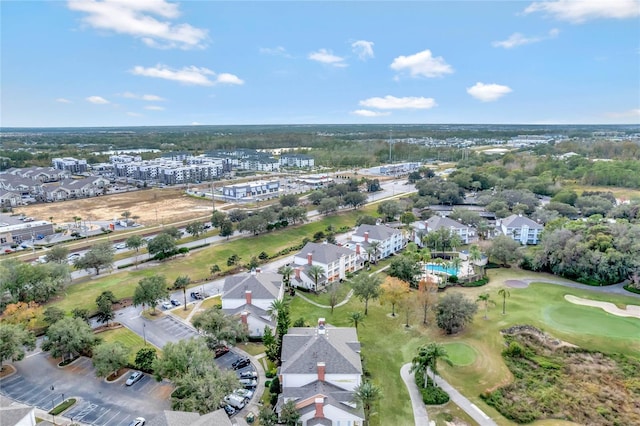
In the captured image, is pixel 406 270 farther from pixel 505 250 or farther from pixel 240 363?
pixel 240 363

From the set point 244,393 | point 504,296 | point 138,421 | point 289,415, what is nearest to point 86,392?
point 138,421

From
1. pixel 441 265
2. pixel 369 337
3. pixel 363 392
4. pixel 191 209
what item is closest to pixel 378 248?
pixel 441 265

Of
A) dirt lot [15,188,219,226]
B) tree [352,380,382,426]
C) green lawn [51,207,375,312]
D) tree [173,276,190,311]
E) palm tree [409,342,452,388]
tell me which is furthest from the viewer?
dirt lot [15,188,219,226]

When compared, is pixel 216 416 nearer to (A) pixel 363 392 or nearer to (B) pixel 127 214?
(A) pixel 363 392

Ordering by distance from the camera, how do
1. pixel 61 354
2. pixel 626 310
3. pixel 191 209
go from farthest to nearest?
pixel 191 209, pixel 626 310, pixel 61 354

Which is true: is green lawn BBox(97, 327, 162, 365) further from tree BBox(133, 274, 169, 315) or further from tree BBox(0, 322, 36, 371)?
tree BBox(0, 322, 36, 371)

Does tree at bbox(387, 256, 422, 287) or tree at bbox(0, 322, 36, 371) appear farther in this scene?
tree at bbox(387, 256, 422, 287)

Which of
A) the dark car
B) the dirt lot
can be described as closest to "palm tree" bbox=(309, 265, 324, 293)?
the dark car
